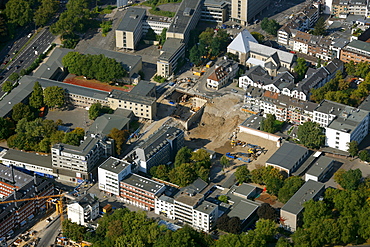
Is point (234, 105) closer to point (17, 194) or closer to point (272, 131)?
point (272, 131)

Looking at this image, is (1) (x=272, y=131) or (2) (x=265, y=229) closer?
(2) (x=265, y=229)

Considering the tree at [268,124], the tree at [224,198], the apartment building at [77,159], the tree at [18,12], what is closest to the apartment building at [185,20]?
the tree at [268,124]

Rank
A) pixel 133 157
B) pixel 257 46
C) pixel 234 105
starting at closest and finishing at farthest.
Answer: pixel 133 157, pixel 234 105, pixel 257 46

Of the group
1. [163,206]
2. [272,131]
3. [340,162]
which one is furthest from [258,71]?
[163,206]

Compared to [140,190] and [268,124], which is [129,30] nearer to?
[268,124]

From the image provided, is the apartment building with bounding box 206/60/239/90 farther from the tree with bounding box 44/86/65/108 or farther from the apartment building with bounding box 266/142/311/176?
the tree with bounding box 44/86/65/108

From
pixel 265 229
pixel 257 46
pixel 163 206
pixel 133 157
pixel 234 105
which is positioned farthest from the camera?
pixel 257 46

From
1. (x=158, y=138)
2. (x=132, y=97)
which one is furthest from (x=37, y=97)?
(x=158, y=138)
